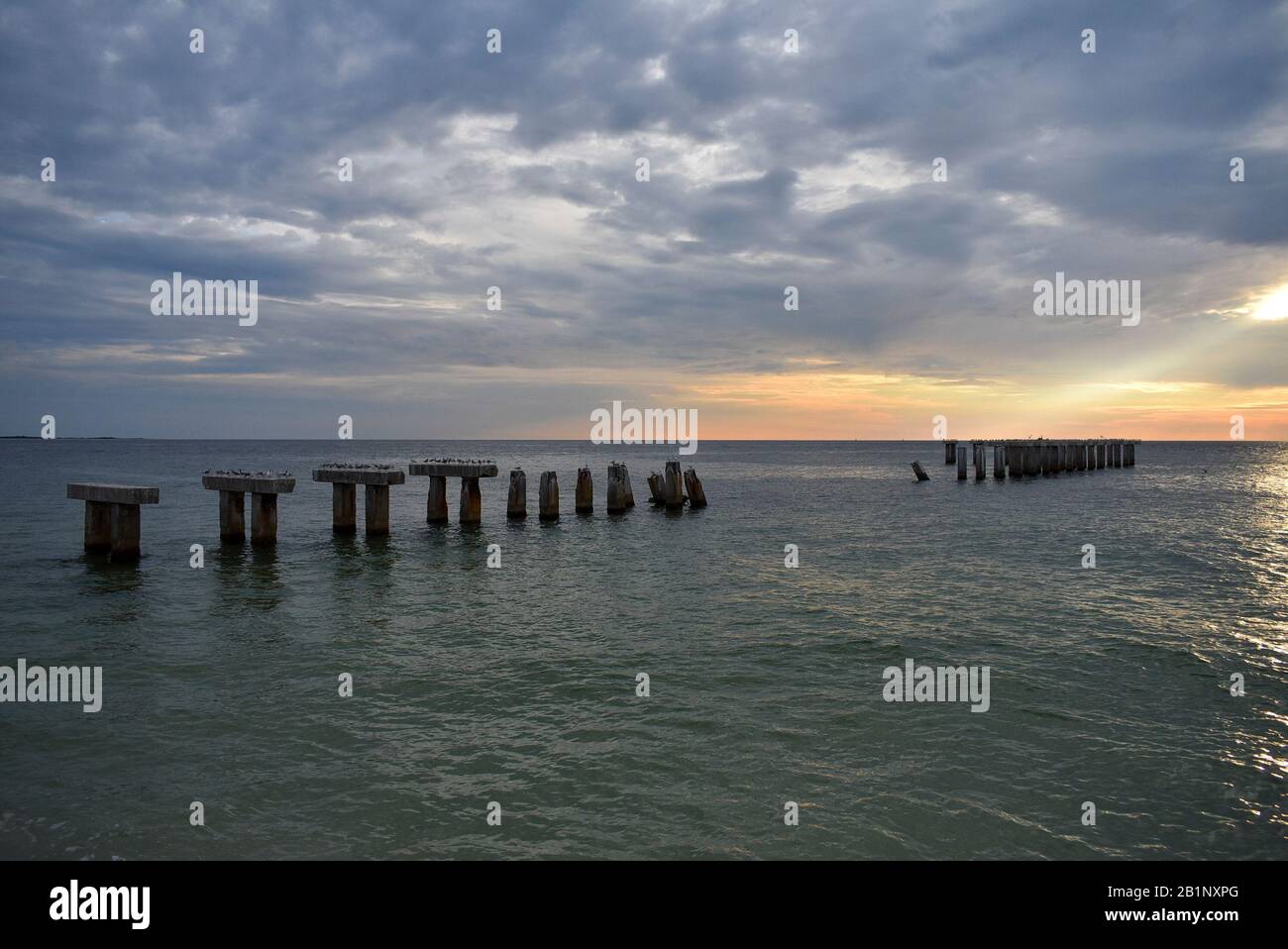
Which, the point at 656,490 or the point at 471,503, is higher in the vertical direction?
the point at 656,490

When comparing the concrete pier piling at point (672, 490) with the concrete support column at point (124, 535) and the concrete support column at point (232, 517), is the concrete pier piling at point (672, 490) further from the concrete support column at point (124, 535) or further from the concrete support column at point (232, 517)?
the concrete support column at point (124, 535)

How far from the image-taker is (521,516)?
2938 cm

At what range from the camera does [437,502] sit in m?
26.9

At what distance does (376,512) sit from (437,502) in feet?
11.8

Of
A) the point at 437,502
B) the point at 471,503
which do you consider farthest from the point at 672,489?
the point at 437,502

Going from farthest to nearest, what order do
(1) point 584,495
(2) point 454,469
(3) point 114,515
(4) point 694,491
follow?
(4) point 694,491 < (1) point 584,495 < (2) point 454,469 < (3) point 114,515

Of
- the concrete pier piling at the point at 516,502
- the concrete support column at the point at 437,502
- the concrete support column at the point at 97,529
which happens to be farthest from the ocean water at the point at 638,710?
the concrete pier piling at the point at 516,502

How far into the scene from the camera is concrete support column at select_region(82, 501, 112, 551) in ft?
63.3

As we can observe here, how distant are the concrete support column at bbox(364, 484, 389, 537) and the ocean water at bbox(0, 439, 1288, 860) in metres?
2.35

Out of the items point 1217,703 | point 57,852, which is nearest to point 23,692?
point 57,852

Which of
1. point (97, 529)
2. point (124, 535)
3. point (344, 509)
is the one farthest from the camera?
point (344, 509)

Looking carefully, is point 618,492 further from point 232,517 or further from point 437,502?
point 232,517
